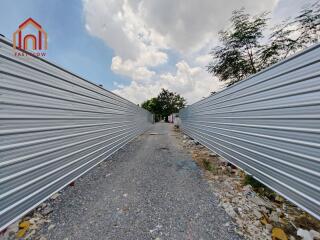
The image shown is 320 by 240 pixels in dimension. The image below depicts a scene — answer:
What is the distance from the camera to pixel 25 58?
1.85 m

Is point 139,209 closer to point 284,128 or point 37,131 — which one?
point 37,131

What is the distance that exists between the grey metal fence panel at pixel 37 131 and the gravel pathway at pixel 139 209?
15.3 inches

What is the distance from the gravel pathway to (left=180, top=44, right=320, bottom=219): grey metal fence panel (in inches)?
38.5

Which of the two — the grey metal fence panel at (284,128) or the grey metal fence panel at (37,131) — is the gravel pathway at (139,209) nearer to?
the grey metal fence panel at (37,131)

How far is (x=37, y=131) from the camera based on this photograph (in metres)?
1.94

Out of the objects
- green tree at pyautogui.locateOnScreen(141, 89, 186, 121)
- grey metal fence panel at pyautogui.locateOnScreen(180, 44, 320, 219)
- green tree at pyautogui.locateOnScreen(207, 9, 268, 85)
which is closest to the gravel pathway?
grey metal fence panel at pyautogui.locateOnScreen(180, 44, 320, 219)

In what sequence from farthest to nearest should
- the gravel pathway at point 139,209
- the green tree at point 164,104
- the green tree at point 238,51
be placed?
the green tree at point 164,104 → the green tree at point 238,51 → the gravel pathway at point 139,209

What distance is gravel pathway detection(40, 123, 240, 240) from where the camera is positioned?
1.56 meters

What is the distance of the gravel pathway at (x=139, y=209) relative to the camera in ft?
5.13

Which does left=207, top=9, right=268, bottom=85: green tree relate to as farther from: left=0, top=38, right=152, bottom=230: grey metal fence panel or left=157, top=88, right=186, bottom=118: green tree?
left=157, top=88, right=186, bottom=118: green tree

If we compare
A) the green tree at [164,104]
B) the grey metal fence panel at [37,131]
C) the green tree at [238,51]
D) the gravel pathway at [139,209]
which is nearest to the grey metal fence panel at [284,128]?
the gravel pathway at [139,209]

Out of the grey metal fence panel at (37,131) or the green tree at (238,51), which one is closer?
the grey metal fence panel at (37,131)

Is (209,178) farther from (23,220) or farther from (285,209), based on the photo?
(23,220)

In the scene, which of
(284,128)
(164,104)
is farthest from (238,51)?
(164,104)
